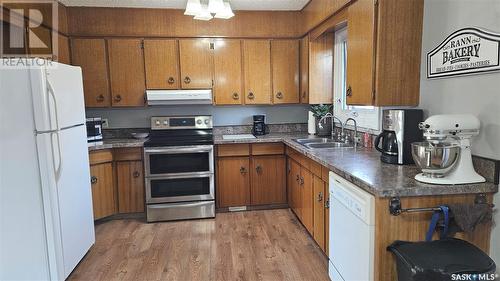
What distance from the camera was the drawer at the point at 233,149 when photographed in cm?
362

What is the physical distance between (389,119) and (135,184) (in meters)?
2.76

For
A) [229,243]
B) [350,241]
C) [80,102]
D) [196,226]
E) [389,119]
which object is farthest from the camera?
[196,226]

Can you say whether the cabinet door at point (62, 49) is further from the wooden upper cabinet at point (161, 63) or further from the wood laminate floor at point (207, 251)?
the wood laminate floor at point (207, 251)

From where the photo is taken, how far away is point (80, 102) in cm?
264

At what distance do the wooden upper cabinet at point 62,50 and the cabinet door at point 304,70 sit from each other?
8.97 ft

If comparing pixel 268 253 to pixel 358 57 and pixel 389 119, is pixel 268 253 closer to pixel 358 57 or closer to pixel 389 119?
pixel 389 119

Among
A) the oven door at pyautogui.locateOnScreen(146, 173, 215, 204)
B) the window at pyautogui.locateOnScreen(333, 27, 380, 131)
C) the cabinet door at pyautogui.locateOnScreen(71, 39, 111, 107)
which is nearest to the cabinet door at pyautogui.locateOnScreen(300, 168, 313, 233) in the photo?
the window at pyautogui.locateOnScreen(333, 27, 380, 131)

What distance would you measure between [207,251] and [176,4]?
2656 mm

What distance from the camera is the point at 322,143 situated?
10.5 ft

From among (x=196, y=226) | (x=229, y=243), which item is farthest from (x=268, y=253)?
(x=196, y=226)

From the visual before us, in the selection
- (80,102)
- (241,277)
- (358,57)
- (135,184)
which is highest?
(358,57)

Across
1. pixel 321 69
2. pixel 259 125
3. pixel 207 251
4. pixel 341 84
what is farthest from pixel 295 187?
pixel 321 69

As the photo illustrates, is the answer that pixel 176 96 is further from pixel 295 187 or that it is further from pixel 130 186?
pixel 295 187

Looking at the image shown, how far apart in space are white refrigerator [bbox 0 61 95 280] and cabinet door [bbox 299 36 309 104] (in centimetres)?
250
